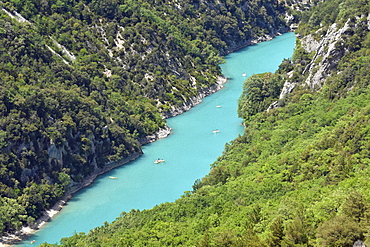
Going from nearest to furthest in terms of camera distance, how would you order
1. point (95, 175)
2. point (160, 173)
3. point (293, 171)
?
point (293, 171), point (95, 175), point (160, 173)

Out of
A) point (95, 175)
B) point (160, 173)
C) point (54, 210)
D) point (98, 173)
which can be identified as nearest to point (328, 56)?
point (160, 173)

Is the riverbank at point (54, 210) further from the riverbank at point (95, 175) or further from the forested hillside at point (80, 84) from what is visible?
the forested hillside at point (80, 84)

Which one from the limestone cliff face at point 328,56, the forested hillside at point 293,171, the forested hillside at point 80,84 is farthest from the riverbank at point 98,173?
the limestone cliff face at point 328,56

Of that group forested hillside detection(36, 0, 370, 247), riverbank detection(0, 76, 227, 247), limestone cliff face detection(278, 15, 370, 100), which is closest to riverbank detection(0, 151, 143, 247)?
riverbank detection(0, 76, 227, 247)

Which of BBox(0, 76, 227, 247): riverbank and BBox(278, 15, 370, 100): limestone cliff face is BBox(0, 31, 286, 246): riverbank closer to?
BBox(0, 76, 227, 247): riverbank

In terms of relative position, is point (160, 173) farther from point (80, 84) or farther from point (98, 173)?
point (80, 84)

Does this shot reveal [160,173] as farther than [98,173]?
Yes
